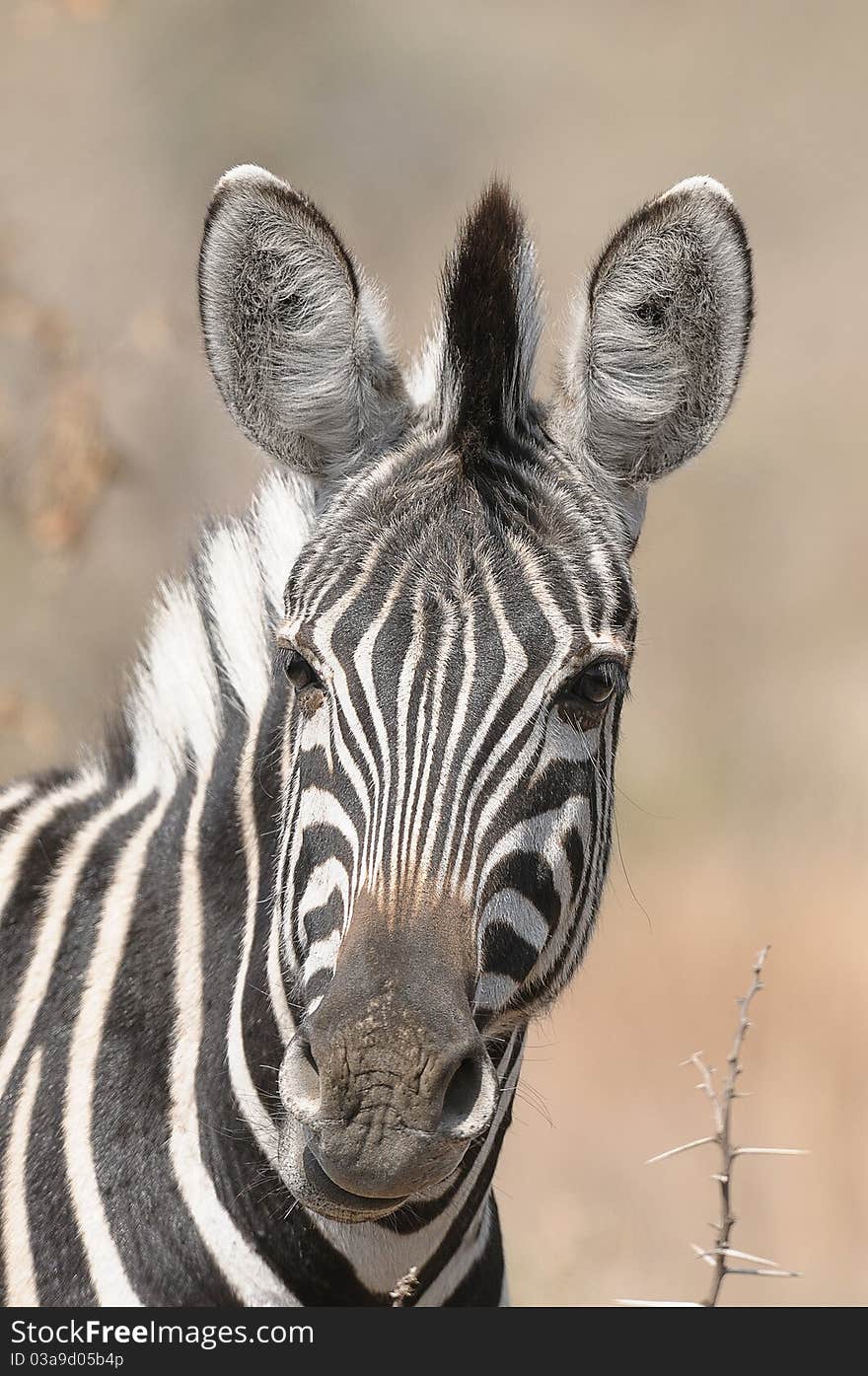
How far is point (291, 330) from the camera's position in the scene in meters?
4.17

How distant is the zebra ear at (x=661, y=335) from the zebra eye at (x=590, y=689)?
0.77 metres

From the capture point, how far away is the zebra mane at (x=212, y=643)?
449 cm

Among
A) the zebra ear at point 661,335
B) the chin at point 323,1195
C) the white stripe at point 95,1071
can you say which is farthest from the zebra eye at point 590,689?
the white stripe at point 95,1071

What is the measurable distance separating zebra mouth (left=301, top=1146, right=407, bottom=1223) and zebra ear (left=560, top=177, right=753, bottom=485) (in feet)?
6.72

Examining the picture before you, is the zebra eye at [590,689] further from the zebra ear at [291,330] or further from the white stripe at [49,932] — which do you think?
the white stripe at [49,932]

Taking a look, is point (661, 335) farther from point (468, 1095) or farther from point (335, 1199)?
point (335, 1199)

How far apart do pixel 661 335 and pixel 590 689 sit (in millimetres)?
1162

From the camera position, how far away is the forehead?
3600 millimetres

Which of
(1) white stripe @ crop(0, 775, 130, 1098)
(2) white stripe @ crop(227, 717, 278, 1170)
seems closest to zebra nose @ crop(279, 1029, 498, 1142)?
(2) white stripe @ crop(227, 717, 278, 1170)

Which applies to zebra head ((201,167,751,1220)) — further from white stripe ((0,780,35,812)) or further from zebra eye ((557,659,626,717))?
white stripe ((0,780,35,812))

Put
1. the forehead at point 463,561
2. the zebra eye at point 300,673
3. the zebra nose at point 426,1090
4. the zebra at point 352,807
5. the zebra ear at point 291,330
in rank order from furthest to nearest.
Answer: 1. the zebra ear at point 291,330
2. the zebra eye at point 300,673
3. the forehead at point 463,561
4. the zebra at point 352,807
5. the zebra nose at point 426,1090

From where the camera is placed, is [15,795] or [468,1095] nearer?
[468,1095]

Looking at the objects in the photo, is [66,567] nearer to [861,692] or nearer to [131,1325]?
[861,692]

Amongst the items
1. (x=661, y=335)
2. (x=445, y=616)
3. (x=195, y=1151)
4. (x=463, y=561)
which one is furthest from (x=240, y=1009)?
(x=661, y=335)
